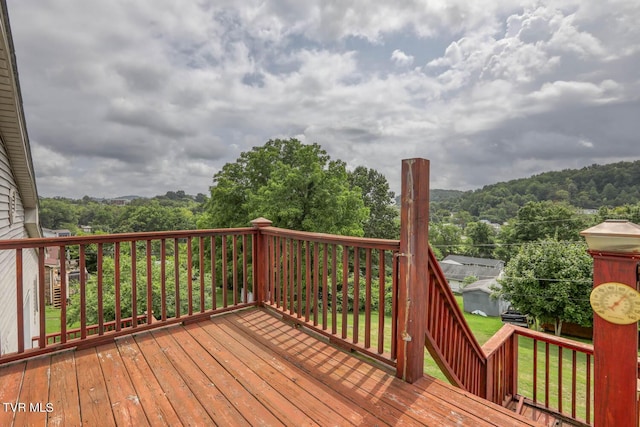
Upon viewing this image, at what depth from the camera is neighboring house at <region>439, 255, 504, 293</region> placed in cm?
3362

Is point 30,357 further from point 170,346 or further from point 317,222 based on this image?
point 317,222

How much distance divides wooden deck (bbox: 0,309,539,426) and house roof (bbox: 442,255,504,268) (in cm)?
3819

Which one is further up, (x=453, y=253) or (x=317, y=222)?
(x=317, y=222)

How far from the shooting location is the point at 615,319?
1370mm

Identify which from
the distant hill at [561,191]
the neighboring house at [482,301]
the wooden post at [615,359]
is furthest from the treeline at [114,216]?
the wooden post at [615,359]

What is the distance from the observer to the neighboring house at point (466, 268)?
33.6m

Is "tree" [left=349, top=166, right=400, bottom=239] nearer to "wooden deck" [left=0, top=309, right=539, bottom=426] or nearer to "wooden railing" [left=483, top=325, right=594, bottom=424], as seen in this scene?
"wooden railing" [left=483, top=325, right=594, bottom=424]

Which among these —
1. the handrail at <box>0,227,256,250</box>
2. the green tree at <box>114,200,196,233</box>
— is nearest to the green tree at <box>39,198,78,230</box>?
the green tree at <box>114,200,196,233</box>

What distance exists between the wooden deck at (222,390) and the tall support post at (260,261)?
3.03 feet

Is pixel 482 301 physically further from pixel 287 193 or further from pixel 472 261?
pixel 287 193

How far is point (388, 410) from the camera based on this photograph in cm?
167

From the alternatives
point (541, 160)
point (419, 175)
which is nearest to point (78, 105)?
point (419, 175)

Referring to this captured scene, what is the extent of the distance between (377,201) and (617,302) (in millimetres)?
22585

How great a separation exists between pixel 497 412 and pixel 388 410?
0.63m
